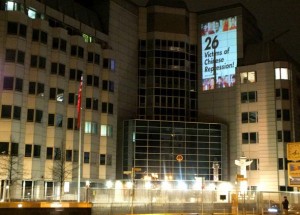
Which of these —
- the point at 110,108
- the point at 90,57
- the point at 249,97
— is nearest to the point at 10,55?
the point at 90,57

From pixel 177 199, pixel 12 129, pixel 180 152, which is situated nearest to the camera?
pixel 177 199

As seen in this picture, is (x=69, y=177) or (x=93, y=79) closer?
(x=69, y=177)

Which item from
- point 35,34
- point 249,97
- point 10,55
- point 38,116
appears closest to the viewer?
point 10,55

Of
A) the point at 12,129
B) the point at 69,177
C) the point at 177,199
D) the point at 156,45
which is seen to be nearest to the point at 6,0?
the point at 12,129

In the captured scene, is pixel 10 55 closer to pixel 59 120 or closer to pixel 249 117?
pixel 59 120

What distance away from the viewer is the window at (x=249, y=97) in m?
86.1

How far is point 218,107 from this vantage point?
9131 centimetres

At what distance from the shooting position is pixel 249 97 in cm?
8650

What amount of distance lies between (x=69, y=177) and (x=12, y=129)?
37.5 feet

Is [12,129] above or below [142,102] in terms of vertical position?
below

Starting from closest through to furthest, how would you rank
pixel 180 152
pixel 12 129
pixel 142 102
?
pixel 12 129
pixel 180 152
pixel 142 102

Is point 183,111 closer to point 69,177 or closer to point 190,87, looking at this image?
point 190,87

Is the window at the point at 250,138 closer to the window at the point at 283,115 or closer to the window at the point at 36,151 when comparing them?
the window at the point at 283,115

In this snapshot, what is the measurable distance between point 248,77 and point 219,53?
8414 millimetres
